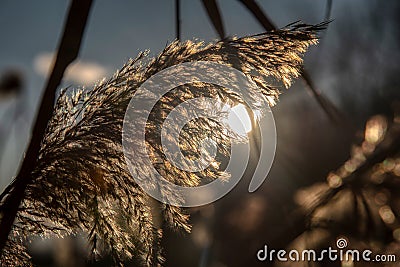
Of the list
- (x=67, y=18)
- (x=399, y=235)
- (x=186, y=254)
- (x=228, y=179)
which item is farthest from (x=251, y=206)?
(x=67, y=18)

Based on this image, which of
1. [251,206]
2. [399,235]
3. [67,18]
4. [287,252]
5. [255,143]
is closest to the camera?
[67,18]

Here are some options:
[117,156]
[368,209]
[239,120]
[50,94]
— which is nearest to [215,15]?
[239,120]

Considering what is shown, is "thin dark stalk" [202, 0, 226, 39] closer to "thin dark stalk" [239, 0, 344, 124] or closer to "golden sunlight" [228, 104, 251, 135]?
"thin dark stalk" [239, 0, 344, 124]

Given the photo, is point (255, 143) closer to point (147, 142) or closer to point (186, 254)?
point (147, 142)

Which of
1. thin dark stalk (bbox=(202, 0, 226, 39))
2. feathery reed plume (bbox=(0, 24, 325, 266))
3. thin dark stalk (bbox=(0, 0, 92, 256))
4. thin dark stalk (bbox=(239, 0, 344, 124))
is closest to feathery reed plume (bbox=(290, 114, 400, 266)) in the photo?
thin dark stalk (bbox=(239, 0, 344, 124))

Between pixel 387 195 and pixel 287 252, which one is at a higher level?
pixel 387 195

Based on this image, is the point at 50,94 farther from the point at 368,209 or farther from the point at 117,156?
the point at 368,209
